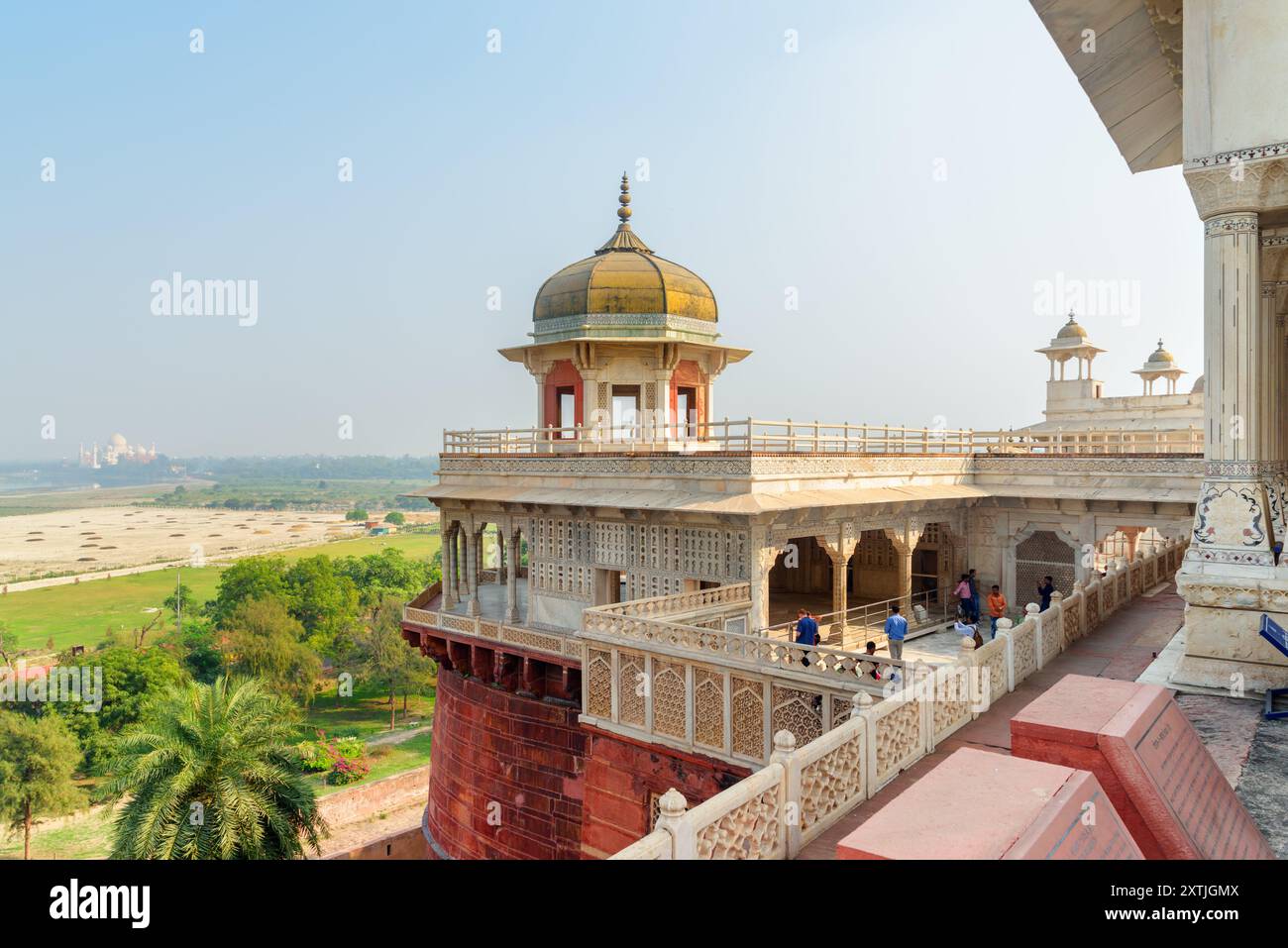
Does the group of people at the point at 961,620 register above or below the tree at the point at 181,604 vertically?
above

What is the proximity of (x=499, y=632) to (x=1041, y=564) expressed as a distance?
12631 millimetres

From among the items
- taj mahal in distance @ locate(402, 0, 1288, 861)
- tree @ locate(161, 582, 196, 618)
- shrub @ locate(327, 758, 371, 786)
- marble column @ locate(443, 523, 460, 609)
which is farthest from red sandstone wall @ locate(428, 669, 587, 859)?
tree @ locate(161, 582, 196, 618)

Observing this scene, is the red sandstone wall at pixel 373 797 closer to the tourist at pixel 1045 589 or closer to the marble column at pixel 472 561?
the marble column at pixel 472 561

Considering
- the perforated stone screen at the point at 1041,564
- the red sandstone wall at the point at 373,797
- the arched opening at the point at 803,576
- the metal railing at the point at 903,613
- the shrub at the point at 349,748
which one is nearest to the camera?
the metal railing at the point at 903,613

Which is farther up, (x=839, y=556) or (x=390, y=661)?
(x=839, y=556)

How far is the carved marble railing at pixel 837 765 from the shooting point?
4.46 metres

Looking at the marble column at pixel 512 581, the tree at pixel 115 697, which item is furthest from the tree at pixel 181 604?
the marble column at pixel 512 581

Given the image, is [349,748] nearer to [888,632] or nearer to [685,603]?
[685,603]

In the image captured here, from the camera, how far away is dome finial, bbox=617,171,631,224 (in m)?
24.5

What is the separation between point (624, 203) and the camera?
24578mm

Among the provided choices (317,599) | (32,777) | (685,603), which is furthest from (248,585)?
(685,603)

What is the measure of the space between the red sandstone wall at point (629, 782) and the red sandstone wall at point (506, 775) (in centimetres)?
214

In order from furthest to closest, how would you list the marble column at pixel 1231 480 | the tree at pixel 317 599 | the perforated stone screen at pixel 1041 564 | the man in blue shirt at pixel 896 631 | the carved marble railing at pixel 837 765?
the tree at pixel 317 599 < the perforated stone screen at pixel 1041 564 < the man in blue shirt at pixel 896 631 < the marble column at pixel 1231 480 < the carved marble railing at pixel 837 765
